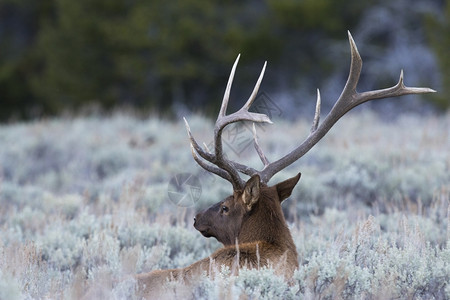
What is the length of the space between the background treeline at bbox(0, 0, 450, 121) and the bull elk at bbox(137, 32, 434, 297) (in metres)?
15.8

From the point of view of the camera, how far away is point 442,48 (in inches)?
710

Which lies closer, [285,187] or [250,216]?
[250,216]

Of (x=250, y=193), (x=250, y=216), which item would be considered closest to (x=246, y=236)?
(x=250, y=216)

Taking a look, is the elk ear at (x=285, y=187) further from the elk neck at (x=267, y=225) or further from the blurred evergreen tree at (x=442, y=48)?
the blurred evergreen tree at (x=442, y=48)

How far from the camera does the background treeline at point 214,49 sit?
2217 cm

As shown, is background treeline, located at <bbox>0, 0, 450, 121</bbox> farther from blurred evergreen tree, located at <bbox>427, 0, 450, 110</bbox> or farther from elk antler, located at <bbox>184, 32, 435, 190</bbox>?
elk antler, located at <bbox>184, 32, 435, 190</bbox>

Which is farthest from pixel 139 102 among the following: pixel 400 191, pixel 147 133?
pixel 400 191

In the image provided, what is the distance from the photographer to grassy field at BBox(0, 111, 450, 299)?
14.4 ft

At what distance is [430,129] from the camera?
1180 cm

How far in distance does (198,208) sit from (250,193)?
271 cm

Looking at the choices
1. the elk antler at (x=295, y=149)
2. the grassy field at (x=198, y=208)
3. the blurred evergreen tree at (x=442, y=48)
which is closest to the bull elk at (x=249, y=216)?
the elk antler at (x=295, y=149)

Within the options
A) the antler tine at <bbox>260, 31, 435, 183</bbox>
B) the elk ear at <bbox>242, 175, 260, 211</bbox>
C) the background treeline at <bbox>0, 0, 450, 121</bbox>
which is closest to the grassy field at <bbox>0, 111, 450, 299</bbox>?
the elk ear at <bbox>242, 175, 260, 211</bbox>

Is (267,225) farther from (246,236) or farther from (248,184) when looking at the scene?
(248,184)

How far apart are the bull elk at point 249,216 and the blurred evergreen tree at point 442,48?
13242mm
